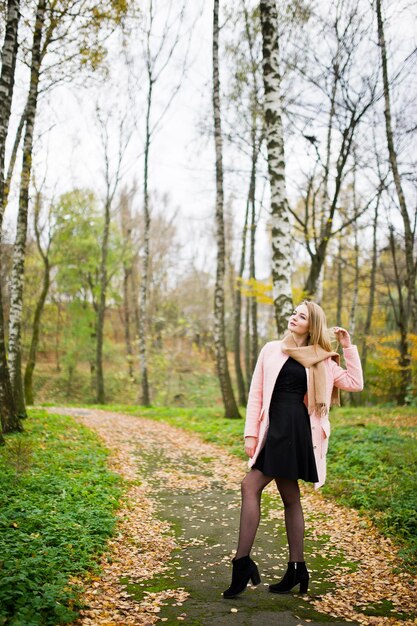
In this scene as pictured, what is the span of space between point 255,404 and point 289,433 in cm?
35

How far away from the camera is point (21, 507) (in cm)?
455

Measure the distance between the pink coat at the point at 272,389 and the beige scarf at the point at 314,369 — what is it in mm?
67

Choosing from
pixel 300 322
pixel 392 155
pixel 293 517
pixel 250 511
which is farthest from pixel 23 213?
pixel 392 155

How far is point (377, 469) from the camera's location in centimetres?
675

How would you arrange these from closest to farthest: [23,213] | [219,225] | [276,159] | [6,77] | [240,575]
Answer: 1. [240,575]
2. [6,77]
3. [276,159]
4. [23,213]
5. [219,225]

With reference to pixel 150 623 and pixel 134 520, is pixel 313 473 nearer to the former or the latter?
pixel 150 623

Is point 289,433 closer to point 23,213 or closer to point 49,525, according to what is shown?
point 49,525

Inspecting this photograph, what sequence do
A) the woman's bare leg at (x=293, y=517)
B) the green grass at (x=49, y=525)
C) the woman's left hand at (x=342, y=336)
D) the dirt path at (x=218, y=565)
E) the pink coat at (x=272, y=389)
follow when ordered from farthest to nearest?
the woman's left hand at (x=342, y=336), the pink coat at (x=272, y=389), the woman's bare leg at (x=293, y=517), the dirt path at (x=218, y=565), the green grass at (x=49, y=525)

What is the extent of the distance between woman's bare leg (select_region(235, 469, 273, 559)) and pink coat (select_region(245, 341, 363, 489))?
0.13 metres

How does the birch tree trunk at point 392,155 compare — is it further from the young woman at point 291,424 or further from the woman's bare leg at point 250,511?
the woman's bare leg at point 250,511

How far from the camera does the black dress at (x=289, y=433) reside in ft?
11.3

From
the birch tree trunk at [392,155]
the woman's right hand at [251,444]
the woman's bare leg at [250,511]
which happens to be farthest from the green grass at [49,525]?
the birch tree trunk at [392,155]

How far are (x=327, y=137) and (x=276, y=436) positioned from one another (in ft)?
44.2

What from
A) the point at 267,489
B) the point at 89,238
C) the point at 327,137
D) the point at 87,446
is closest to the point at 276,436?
the point at 267,489
